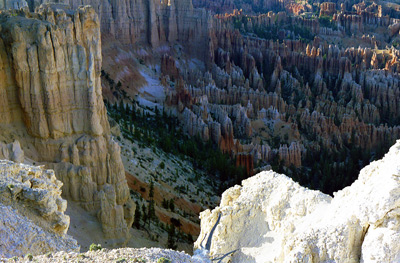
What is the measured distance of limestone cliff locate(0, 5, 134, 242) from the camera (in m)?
17.7

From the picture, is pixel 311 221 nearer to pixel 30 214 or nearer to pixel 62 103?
pixel 30 214

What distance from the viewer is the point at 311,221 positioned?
994cm

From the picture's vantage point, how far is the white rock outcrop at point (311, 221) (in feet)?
27.7

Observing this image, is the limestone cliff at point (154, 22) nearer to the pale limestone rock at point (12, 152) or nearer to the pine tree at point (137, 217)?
the pine tree at point (137, 217)

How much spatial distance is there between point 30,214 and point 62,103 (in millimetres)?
8010

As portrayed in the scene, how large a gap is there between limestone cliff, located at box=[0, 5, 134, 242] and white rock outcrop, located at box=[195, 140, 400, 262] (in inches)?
281

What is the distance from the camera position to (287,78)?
5966 cm

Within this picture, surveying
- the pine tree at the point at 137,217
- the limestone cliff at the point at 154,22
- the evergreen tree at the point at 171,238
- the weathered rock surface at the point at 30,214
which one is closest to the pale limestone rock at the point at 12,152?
the weathered rock surface at the point at 30,214

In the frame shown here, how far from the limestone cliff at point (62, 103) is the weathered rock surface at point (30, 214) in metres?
4.82

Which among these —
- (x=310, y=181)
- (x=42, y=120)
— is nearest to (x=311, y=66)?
Answer: (x=310, y=181)

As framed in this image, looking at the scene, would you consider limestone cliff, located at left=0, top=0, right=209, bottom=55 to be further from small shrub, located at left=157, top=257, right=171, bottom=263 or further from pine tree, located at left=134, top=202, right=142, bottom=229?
small shrub, located at left=157, top=257, right=171, bottom=263

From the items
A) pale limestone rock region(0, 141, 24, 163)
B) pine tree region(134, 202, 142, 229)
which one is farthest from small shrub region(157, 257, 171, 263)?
pine tree region(134, 202, 142, 229)

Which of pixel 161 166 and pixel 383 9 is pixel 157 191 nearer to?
pixel 161 166

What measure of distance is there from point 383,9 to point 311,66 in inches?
2055
